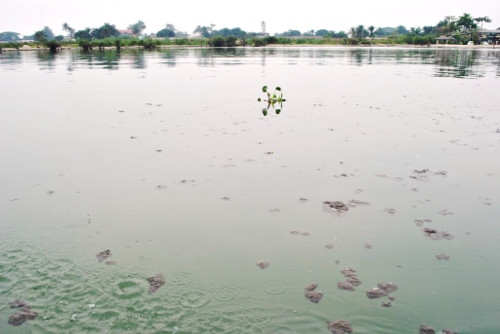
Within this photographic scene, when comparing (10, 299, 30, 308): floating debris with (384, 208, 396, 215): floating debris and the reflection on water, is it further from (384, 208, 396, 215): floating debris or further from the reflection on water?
the reflection on water

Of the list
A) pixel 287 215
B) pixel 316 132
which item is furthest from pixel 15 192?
pixel 316 132

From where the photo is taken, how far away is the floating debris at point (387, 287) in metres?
4.57

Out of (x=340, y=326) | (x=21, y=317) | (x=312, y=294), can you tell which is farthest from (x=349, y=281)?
(x=21, y=317)

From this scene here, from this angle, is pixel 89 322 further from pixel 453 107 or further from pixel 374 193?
pixel 453 107

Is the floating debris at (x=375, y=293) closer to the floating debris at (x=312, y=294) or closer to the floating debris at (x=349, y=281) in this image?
the floating debris at (x=349, y=281)

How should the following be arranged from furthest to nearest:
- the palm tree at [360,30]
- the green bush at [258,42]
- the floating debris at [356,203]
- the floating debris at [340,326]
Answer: the palm tree at [360,30]
the green bush at [258,42]
the floating debris at [356,203]
the floating debris at [340,326]

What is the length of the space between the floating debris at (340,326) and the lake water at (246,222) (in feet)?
0.22

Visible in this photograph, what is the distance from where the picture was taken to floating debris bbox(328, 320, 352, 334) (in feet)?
12.9

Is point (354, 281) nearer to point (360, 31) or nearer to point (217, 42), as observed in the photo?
point (217, 42)

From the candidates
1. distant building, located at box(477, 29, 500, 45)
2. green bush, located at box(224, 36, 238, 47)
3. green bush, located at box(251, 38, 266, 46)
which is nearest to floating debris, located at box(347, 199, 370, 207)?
green bush, located at box(224, 36, 238, 47)

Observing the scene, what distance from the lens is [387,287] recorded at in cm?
462

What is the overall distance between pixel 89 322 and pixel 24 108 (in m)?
14.1

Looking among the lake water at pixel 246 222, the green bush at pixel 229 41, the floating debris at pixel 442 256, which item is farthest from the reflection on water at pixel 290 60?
the green bush at pixel 229 41

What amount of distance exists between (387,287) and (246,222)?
240cm
